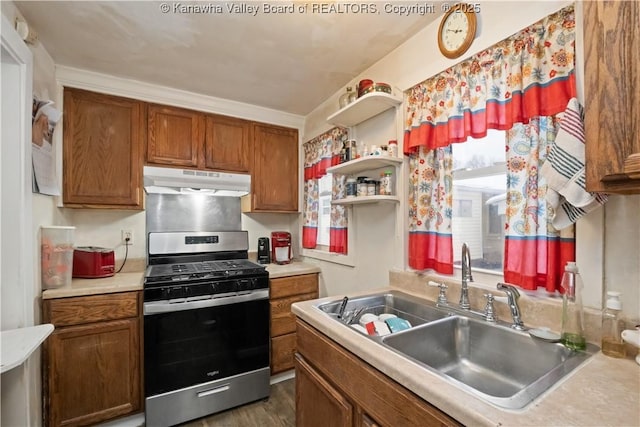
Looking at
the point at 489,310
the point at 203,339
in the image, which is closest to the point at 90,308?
the point at 203,339

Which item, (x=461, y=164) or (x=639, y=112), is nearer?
(x=639, y=112)

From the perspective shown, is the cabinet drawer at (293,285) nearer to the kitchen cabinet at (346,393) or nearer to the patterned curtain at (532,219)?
the kitchen cabinet at (346,393)

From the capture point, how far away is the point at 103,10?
4.82ft

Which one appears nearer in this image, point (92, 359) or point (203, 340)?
point (92, 359)

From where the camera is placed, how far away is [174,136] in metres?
2.36

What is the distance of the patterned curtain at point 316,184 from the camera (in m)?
2.31

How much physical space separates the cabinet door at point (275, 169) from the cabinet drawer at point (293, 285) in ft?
2.43

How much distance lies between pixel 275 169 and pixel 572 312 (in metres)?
2.39

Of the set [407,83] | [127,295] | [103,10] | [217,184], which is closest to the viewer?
[103,10]

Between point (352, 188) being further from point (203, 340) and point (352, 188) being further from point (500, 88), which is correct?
point (203, 340)

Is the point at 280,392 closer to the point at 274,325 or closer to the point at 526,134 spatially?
the point at 274,325

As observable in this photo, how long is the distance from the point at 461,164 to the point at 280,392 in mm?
2116

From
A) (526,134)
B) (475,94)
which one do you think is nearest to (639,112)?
(526,134)

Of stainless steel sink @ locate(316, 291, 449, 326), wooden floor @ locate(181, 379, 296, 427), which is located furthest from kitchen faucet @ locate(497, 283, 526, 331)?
wooden floor @ locate(181, 379, 296, 427)
